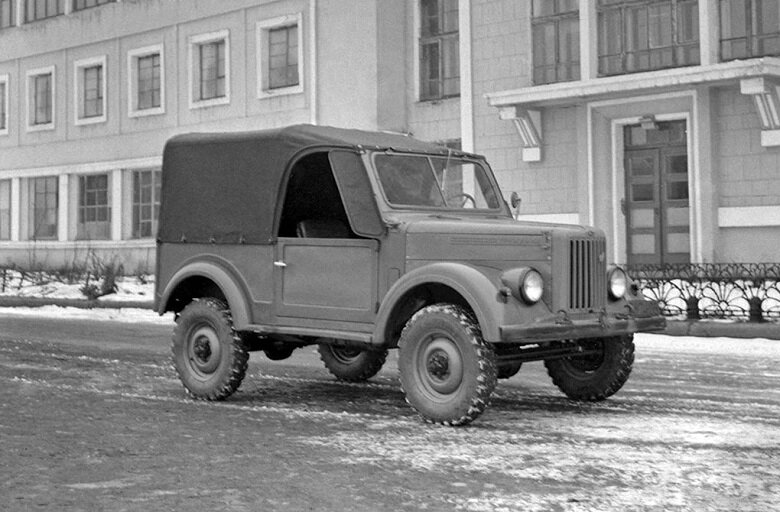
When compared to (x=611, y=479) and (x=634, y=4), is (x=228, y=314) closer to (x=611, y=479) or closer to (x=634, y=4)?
(x=611, y=479)

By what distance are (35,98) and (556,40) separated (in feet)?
67.5

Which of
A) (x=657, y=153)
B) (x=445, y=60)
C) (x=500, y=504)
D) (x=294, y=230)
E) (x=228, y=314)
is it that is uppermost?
(x=445, y=60)

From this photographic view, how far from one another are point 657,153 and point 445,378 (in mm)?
17381

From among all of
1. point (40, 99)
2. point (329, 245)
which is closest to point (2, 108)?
point (40, 99)

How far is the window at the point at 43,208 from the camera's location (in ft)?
128

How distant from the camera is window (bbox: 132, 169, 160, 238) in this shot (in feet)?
118

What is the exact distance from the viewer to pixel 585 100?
25.1m

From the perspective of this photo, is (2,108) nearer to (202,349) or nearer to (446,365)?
(202,349)

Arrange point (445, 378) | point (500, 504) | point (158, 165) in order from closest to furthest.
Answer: point (500, 504)
point (445, 378)
point (158, 165)

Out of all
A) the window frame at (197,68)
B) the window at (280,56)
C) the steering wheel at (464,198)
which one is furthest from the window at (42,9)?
the steering wheel at (464,198)

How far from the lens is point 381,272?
9078 mm

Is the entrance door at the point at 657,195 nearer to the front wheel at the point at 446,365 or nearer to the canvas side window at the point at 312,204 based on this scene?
the canvas side window at the point at 312,204

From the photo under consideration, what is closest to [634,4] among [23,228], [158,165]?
[158,165]

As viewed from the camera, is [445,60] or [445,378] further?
[445,60]
